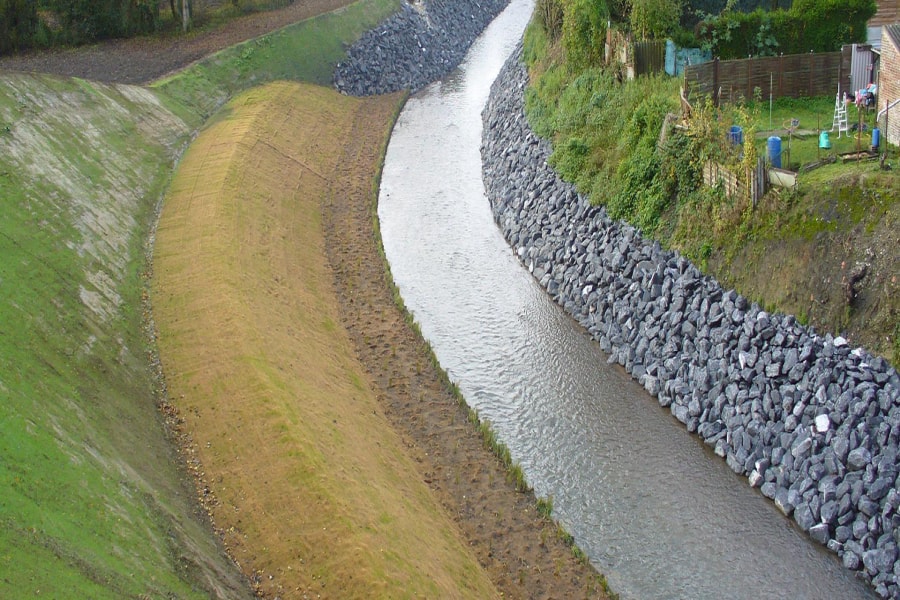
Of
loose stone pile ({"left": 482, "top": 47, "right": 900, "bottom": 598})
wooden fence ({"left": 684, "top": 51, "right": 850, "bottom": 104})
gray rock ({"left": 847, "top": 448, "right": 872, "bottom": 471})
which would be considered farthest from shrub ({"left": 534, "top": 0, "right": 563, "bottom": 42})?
gray rock ({"left": 847, "top": 448, "right": 872, "bottom": 471})

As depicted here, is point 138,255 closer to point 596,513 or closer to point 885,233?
point 596,513

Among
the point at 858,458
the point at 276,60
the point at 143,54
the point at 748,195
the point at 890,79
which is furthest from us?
the point at 276,60

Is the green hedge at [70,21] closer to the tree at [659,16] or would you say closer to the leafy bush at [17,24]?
the leafy bush at [17,24]

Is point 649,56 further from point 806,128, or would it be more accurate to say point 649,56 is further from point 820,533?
point 820,533

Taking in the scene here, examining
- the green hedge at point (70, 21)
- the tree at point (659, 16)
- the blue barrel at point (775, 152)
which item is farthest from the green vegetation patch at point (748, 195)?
the green hedge at point (70, 21)

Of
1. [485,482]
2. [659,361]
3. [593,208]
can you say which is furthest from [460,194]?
[485,482]

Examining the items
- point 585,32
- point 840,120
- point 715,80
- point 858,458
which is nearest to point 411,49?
point 585,32
